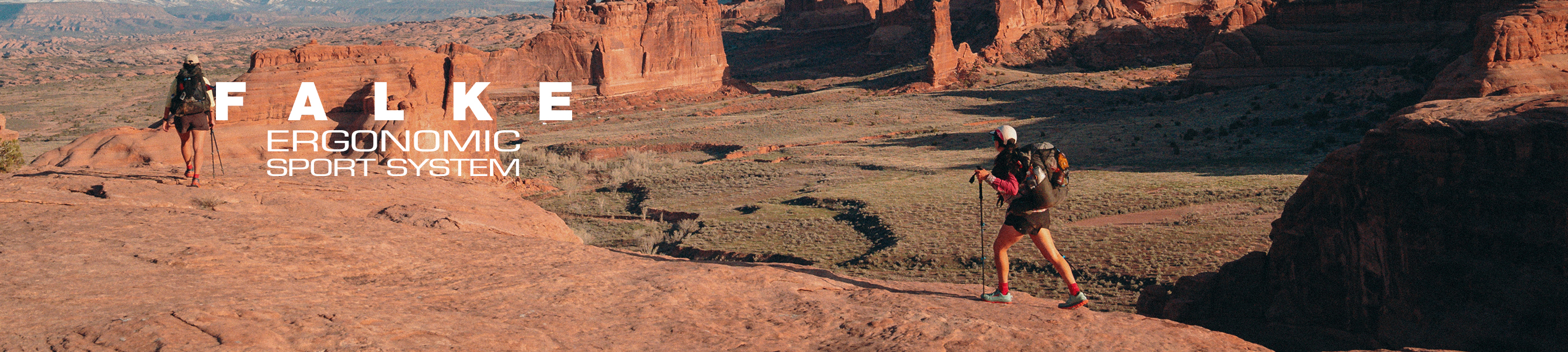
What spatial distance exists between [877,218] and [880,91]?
138ft

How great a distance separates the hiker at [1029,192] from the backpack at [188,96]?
28.7 feet

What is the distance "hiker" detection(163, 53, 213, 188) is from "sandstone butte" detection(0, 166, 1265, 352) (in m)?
1.30

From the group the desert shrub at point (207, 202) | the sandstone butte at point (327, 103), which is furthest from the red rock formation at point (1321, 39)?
the desert shrub at point (207, 202)

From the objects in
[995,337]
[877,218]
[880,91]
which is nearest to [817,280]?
[995,337]

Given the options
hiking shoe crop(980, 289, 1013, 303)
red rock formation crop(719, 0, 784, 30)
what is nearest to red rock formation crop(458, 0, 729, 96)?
red rock formation crop(719, 0, 784, 30)

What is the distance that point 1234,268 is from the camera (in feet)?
33.6

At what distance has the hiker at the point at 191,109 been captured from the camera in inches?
432

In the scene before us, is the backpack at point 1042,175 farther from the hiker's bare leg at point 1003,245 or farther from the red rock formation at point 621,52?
the red rock formation at point 621,52

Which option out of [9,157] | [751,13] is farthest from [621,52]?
[751,13]

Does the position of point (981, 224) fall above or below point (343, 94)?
below

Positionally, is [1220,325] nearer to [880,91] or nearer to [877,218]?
[877,218]

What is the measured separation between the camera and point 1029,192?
7.41 metres

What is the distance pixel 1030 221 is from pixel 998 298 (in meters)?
0.63

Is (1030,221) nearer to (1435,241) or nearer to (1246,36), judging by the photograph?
(1435,241)
